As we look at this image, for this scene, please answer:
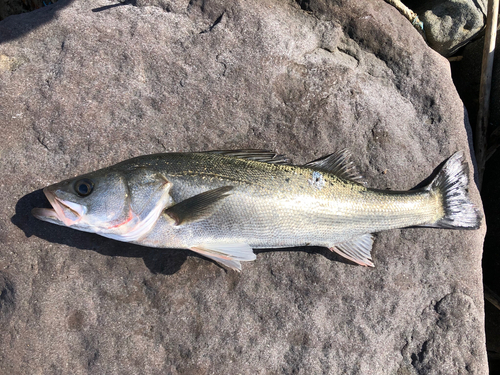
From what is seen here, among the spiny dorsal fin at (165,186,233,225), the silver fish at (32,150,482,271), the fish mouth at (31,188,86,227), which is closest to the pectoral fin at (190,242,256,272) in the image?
the silver fish at (32,150,482,271)

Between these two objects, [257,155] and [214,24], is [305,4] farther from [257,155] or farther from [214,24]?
[257,155]

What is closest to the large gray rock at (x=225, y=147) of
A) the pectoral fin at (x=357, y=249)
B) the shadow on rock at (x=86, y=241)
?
the shadow on rock at (x=86, y=241)

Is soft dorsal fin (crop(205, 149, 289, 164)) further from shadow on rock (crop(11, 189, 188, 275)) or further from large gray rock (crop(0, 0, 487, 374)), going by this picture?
shadow on rock (crop(11, 189, 188, 275))

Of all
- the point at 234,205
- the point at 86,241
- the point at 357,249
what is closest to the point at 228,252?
the point at 234,205

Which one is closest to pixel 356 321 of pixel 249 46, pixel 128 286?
pixel 128 286

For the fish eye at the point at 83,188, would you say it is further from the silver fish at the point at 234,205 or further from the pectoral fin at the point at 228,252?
the pectoral fin at the point at 228,252
